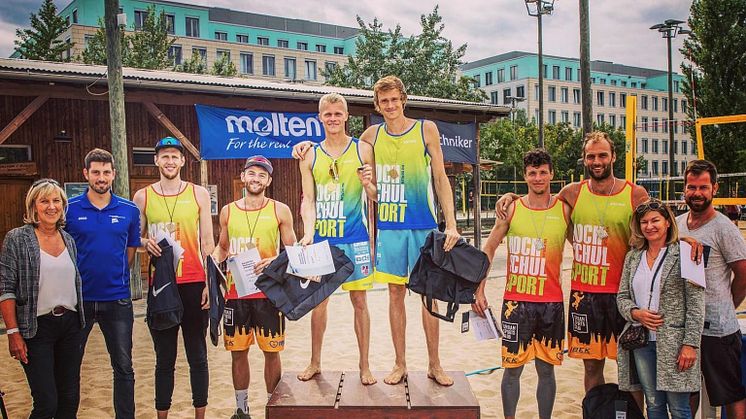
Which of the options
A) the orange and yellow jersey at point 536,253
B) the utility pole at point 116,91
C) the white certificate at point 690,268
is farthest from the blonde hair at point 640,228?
the utility pole at point 116,91

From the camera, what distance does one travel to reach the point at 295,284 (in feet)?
14.7

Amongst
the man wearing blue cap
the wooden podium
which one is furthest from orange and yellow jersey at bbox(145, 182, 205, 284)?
the wooden podium

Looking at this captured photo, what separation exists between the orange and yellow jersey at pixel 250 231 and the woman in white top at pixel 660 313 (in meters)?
2.63

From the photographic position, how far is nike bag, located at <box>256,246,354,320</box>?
4.45 meters

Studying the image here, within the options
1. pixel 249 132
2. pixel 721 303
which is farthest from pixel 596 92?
pixel 721 303

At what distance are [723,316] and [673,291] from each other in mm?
495

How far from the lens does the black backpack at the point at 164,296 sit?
446 centimetres

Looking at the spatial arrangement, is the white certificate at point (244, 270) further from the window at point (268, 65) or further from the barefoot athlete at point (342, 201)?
the window at point (268, 65)

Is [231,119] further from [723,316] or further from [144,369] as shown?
[723,316]

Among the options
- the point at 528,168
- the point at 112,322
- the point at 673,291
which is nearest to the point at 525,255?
the point at 528,168

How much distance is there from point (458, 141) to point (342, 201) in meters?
11.6

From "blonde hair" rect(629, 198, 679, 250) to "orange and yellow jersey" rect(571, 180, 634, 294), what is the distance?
0.27 m

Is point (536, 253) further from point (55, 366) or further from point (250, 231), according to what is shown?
point (55, 366)

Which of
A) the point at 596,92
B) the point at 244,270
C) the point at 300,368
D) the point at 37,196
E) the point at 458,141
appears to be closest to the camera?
the point at 37,196
